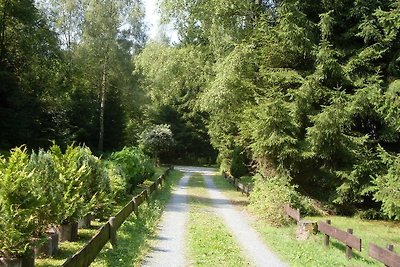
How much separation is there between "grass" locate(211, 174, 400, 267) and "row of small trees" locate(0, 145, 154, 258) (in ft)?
16.3

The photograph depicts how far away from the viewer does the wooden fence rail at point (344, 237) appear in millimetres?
9492

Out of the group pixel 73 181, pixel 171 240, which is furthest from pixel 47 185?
pixel 171 240

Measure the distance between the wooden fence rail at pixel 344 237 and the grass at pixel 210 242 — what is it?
7.67ft

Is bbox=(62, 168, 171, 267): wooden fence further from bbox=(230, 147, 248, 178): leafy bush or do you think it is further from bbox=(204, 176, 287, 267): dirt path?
bbox=(230, 147, 248, 178): leafy bush

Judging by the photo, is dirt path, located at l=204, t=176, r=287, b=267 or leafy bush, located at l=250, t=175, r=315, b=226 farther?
leafy bush, located at l=250, t=175, r=315, b=226

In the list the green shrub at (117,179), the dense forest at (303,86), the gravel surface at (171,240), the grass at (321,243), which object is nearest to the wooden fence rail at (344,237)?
the grass at (321,243)

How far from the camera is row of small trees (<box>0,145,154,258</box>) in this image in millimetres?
7191

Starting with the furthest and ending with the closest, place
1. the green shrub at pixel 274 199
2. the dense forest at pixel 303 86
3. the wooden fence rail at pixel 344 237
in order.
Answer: the dense forest at pixel 303 86, the green shrub at pixel 274 199, the wooden fence rail at pixel 344 237

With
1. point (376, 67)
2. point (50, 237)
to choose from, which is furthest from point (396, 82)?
point (50, 237)

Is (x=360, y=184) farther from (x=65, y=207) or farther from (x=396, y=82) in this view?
(x=65, y=207)

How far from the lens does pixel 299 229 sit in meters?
12.3

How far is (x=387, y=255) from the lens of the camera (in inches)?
319

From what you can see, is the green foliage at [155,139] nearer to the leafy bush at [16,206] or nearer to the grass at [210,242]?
the grass at [210,242]

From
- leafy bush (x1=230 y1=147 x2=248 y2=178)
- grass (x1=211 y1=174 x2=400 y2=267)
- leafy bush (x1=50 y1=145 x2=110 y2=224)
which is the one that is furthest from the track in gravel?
leafy bush (x1=230 y1=147 x2=248 y2=178)
